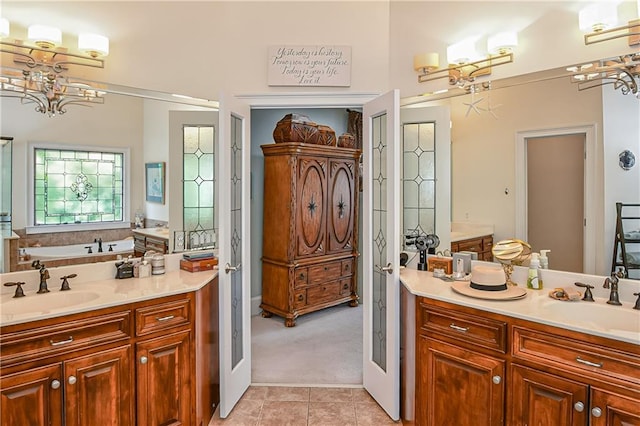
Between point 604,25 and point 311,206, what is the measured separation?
3150mm

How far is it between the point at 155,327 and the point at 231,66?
2.00 m

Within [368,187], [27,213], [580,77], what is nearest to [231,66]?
[368,187]

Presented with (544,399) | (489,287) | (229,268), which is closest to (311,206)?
(229,268)

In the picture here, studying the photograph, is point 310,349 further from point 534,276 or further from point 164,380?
point 534,276

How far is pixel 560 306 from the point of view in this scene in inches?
78.2

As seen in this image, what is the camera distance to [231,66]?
Answer: 3002mm

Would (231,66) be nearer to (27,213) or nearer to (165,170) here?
(165,170)

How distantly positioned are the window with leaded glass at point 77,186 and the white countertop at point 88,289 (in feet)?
1.06

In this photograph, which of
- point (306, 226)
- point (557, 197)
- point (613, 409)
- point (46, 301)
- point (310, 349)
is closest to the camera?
point (613, 409)

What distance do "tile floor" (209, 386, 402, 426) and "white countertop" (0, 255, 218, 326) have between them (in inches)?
39.5

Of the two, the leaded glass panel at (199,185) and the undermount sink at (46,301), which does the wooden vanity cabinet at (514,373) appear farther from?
the undermount sink at (46,301)

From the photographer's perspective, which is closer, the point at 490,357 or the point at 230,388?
the point at 490,357


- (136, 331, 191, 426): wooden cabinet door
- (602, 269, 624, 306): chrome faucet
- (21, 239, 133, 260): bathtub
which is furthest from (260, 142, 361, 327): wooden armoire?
(602, 269, 624, 306): chrome faucet

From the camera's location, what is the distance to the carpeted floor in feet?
10.6
